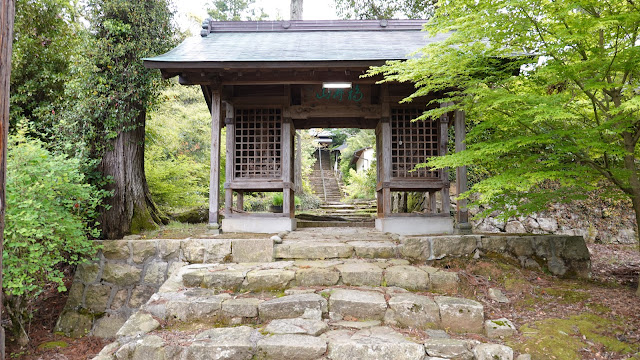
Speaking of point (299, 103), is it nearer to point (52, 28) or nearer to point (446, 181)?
point (446, 181)

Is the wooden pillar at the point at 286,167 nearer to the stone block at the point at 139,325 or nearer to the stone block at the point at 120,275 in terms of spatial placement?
the stone block at the point at 120,275

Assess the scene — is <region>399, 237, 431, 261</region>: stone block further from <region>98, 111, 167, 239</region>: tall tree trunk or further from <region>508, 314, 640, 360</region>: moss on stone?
<region>98, 111, 167, 239</region>: tall tree trunk

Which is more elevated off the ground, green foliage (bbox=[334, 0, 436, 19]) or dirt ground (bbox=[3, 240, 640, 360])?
green foliage (bbox=[334, 0, 436, 19])

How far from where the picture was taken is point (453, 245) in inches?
192

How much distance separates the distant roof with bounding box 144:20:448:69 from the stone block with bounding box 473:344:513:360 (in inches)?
133

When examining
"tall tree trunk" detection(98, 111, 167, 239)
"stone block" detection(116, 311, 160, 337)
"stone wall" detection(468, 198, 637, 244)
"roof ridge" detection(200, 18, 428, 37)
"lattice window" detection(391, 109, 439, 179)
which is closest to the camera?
"stone block" detection(116, 311, 160, 337)

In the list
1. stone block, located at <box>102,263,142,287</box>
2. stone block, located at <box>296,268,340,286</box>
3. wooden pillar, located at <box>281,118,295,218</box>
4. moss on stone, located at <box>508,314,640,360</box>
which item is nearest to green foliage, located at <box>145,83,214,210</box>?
wooden pillar, located at <box>281,118,295,218</box>

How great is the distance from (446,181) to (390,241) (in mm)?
1937

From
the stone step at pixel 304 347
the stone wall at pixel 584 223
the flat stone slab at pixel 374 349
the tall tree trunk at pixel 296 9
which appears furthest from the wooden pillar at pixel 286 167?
the tall tree trunk at pixel 296 9

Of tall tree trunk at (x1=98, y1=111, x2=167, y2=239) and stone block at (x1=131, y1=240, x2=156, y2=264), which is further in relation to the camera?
tall tree trunk at (x1=98, y1=111, x2=167, y2=239)

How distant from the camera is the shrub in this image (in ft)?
12.6

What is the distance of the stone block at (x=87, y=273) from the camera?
16.2 ft

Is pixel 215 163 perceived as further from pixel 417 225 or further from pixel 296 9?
pixel 296 9

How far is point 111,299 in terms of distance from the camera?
16.1 feet
